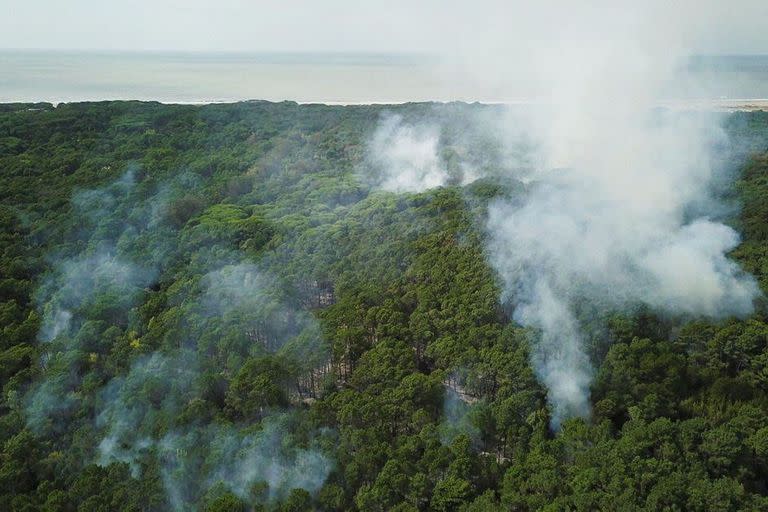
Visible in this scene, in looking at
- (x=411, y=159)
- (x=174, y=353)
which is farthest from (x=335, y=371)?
(x=411, y=159)

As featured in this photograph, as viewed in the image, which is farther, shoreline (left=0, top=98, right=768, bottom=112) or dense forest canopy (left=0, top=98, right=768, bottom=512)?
shoreline (left=0, top=98, right=768, bottom=112)

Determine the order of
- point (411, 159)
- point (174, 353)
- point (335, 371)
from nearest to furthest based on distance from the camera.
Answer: point (335, 371)
point (174, 353)
point (411, 159)

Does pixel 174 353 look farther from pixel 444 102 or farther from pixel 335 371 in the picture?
pixel 444 102

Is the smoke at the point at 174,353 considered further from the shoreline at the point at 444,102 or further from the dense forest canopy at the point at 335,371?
the shoreline at the point at 444,102

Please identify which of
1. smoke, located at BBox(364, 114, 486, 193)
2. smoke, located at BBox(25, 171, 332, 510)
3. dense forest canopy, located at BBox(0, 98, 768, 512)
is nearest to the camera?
dense forest canopy, located at BBox(0, 98, 768, 512)

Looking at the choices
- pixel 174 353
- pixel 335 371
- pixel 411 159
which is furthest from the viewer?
pixel 411 159

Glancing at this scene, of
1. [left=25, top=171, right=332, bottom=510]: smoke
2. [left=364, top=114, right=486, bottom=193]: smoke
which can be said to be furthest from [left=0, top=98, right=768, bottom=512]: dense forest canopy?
[left=364, top=114, right=486, bottom=193]: smoke

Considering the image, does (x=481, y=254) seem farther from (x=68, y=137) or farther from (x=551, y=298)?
(x=68, y=137)

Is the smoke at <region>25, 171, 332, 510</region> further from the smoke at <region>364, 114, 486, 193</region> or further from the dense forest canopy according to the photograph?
the smoke at <region>364, 114, 486, 193</region>

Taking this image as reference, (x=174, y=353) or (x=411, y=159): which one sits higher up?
(x=411, y=159)
